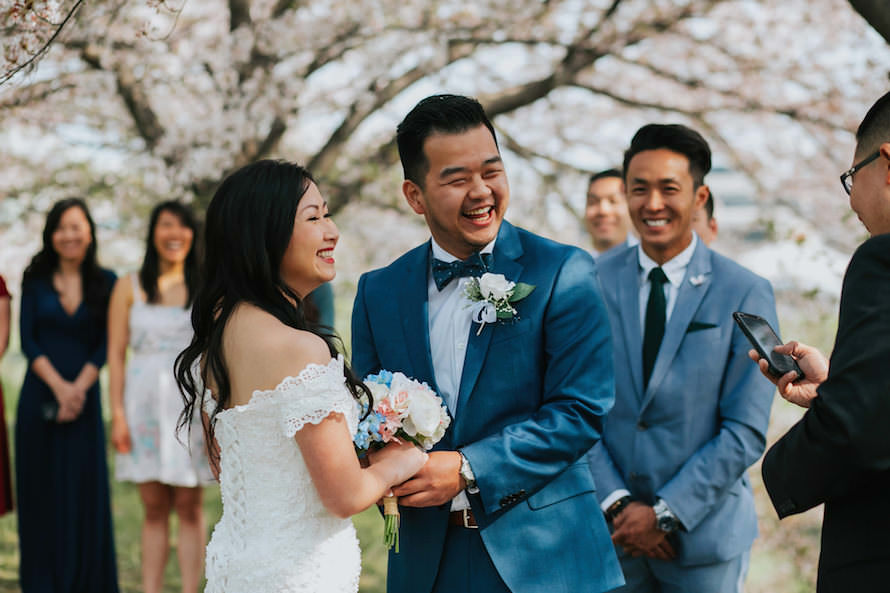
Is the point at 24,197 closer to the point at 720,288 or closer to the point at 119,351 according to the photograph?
the point at 119,351

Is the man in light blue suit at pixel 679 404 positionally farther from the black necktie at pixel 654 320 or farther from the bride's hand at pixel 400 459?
the bride's hand at pixel 400 459

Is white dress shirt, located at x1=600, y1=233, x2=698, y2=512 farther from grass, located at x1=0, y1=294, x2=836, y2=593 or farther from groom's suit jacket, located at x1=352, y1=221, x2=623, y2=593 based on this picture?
grass, located at x1=0, y1=294, x2=836, y2=593

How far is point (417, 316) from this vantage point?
308 centimetres

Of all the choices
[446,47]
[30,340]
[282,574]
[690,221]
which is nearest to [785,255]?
[446,47]

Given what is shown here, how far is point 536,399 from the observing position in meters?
2.96

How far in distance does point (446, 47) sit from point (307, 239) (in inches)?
265

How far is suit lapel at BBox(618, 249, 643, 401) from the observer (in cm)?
383

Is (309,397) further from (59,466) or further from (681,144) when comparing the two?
(59,466)

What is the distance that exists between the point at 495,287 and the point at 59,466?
4.45m

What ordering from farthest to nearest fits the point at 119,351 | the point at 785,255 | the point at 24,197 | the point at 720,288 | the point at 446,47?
the point at 24,197 < the point at 446,47 < the point at 785,255 < the point at 119,351 < the point at 720,288

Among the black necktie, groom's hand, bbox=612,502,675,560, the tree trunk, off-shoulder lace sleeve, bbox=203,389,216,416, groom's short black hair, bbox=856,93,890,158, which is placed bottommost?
groom's hand, bbox=612,502,675,560

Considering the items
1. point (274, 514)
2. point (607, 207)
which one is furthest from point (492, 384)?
point (607, 207)

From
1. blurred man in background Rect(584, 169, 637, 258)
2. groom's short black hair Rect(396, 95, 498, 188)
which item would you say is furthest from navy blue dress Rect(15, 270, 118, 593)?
groom's short black hair Rect(396, 95, 498, 188)

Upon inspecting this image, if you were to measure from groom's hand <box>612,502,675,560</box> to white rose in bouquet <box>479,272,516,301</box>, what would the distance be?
4.07ft
